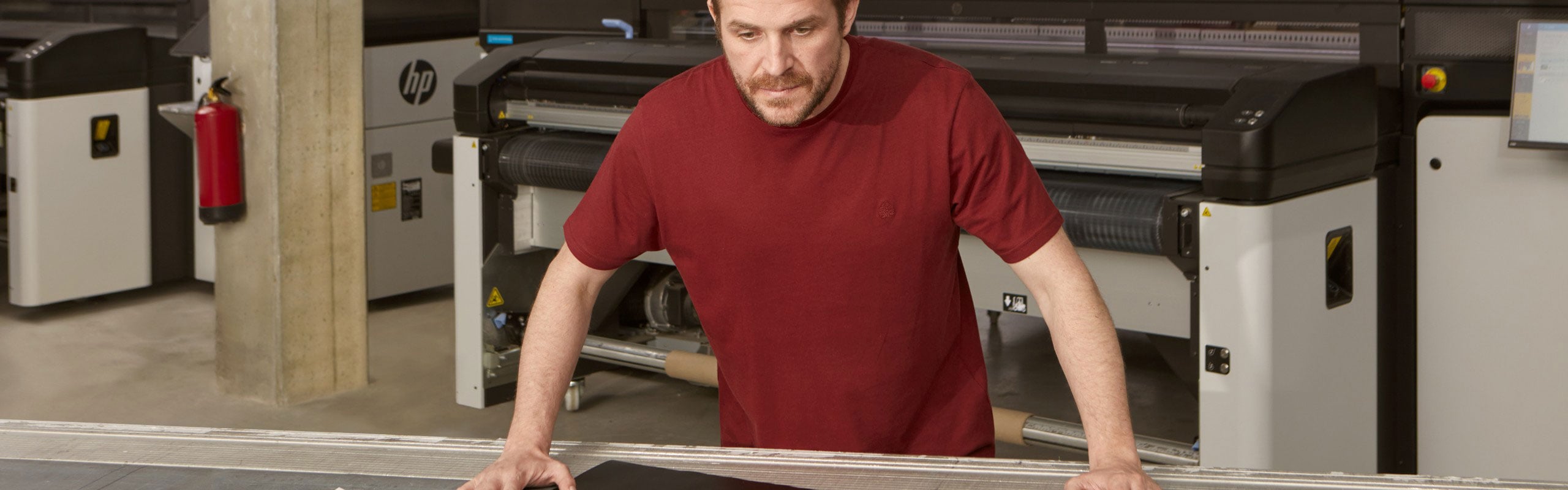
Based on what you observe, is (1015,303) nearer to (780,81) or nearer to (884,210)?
(884,210)

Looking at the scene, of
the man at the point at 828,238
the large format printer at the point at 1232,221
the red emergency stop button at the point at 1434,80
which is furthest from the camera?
the red emergency stop button at the point at 1434,80

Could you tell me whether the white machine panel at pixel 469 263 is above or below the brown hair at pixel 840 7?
below

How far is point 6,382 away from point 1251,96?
3681 millimetres

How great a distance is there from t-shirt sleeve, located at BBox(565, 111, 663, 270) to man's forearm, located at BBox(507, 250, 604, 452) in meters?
0.03

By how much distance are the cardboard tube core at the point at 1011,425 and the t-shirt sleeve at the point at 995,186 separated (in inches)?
67.2

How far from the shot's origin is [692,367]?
386 cm

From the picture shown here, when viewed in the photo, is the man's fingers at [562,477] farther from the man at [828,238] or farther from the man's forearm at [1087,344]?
the man's forearm at [1087,344]

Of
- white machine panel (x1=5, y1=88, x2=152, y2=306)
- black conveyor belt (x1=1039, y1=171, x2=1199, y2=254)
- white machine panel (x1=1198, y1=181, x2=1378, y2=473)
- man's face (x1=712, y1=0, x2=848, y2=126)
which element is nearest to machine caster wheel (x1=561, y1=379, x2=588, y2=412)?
black conveyor belt (x1=1039, y1=171, x2=1199, y2=254)

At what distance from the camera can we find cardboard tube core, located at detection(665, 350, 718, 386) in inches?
151

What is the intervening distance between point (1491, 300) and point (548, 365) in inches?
85.1

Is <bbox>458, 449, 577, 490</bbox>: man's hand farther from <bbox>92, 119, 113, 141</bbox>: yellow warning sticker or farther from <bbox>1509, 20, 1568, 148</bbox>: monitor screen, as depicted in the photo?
<bbox>92, 119, 113, 141</bbox>: yellow warning sticker

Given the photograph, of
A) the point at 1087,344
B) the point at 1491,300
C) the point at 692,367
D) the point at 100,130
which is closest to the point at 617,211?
the point at 1087,344

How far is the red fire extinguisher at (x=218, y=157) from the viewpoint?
4.15 metres

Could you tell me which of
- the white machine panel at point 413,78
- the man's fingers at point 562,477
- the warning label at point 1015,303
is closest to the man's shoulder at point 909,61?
the man's fingers at point 562,477
